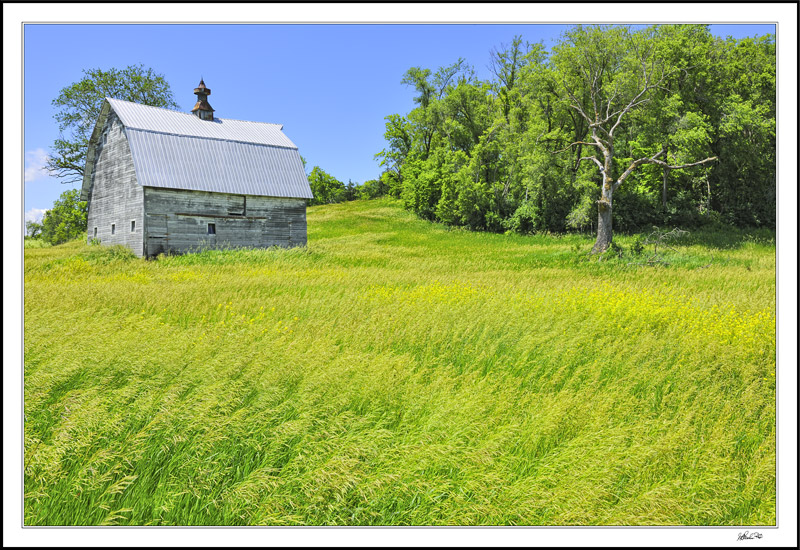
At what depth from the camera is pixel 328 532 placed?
8.29 ft

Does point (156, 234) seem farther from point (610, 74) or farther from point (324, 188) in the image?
point (324, 188)

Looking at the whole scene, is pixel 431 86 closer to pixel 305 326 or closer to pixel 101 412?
pixel 305 326

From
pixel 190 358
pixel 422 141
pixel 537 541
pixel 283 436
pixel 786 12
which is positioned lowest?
pixel 537 541

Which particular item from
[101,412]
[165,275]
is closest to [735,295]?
[101,412]

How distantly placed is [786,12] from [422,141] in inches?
1717

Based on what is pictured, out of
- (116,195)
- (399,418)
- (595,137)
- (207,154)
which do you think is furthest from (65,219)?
(399,418)

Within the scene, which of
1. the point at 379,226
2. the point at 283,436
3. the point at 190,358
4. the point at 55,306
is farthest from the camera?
the point at 379,226

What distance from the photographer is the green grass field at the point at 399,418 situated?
2.90 m

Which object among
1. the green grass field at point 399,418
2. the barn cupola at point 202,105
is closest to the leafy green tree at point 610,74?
the green grass field at point 399,418

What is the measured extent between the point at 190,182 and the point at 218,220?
2.16 meters

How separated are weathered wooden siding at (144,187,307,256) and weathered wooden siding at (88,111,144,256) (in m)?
0.68

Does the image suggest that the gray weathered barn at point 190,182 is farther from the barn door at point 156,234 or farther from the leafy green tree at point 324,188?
the leafy green tree at point 324,188

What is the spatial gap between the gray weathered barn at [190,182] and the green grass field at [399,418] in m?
15.2
